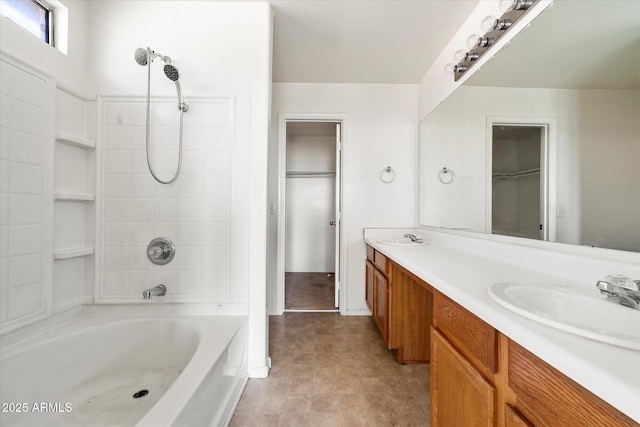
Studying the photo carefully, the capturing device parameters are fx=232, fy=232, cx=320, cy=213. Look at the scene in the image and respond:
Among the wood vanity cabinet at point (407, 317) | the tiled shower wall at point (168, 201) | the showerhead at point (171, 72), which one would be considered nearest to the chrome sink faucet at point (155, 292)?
the tiled shower wall at point (168, 201)

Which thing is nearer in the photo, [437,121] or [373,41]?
[373,41]

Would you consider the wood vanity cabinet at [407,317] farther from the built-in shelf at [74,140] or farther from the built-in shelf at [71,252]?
the built-in shelf at [74,140]

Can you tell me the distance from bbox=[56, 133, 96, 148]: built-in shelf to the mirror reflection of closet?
2444mm

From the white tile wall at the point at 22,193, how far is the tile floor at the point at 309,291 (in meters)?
1.89

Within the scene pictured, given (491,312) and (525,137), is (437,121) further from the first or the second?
(491,312)

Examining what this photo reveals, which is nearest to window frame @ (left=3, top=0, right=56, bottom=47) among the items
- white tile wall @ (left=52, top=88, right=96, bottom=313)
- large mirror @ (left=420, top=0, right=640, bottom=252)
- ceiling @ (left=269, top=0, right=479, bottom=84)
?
white tile wall @ (left=52, top=88, right=96, bottom=313)

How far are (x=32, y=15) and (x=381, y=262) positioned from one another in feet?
8.35

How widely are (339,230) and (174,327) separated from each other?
62.3 inches

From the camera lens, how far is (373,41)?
1814 millimetres

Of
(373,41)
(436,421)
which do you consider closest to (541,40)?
(373,41)

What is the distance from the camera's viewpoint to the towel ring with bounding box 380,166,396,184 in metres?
2.37

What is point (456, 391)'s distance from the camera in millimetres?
787

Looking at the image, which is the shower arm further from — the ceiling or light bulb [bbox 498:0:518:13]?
light bulb [bbox 498:0:518:13]

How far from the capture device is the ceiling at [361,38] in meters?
1.51
